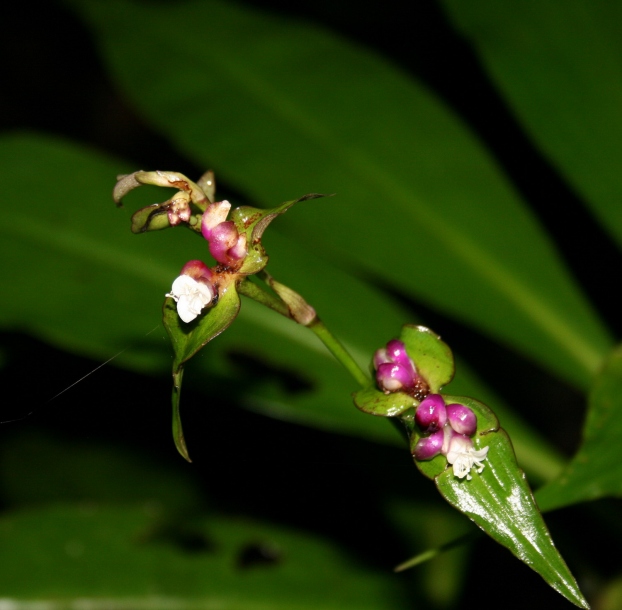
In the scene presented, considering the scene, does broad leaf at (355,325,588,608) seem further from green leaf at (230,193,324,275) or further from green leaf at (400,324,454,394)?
green leaf at (230,193,324,275)

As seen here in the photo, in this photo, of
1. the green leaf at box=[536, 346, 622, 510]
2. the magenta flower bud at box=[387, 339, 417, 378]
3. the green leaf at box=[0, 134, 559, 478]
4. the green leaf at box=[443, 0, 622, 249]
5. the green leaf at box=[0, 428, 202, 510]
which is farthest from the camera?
the green leaf at box=[0, 428, 202, 510]

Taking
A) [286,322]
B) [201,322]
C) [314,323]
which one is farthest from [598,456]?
[286,322]

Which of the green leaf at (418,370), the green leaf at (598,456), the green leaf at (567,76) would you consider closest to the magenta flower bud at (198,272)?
the green leaf at (418,370)

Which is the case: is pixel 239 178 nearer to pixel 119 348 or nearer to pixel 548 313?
pixel 119 348

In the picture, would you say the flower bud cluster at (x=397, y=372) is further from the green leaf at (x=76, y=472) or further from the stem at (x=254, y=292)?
the green leaf at (x=76, y=472)

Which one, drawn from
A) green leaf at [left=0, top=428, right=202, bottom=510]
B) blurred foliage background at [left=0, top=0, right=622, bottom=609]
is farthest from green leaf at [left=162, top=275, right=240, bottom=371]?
green leaf at [left=0, top=428, right=202, bottom=510]

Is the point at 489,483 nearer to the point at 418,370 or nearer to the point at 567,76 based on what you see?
the point at 418,370
